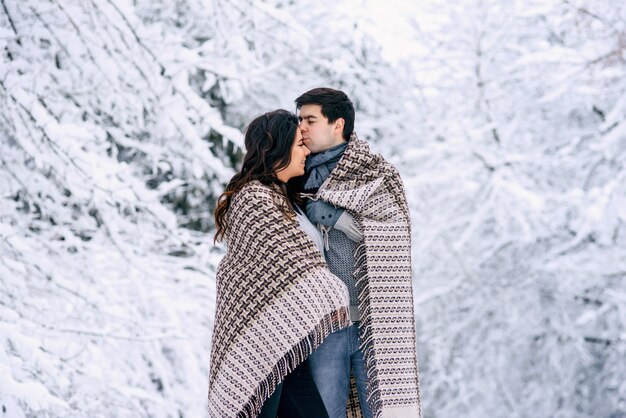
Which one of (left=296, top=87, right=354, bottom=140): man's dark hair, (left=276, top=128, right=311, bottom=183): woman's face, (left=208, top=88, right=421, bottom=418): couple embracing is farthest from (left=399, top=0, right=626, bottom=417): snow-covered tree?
(left=276, top=128, right=311, bottom=183): woman's face

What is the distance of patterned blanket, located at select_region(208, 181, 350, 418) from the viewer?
289 cm

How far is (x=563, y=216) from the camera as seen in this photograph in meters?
7.23

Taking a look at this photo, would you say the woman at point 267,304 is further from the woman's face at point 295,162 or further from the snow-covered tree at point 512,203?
the snow-covered tree at point 512,203

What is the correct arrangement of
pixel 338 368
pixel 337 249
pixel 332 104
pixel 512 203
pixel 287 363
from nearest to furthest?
pixel 287 363, pixel 338 368, pixel 337 249, pixel 332 104, pixel 512 203

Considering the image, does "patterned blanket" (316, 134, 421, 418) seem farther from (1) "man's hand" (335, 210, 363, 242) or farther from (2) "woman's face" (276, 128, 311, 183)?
(2) "woman's face" (276, 128, 311, 183)

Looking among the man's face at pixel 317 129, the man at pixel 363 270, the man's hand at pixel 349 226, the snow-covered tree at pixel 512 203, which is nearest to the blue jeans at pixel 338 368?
the man at pixel 363 270

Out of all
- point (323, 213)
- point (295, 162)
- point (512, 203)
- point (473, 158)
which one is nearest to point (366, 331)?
point (323, 213)

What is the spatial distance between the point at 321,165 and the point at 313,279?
0.60 metres

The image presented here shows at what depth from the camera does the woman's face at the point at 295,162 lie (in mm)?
3059

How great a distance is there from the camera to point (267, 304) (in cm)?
291

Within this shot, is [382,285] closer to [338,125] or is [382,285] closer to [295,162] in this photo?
[295,162]

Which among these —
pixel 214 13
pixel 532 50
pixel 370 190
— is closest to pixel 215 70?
pixel 214 13

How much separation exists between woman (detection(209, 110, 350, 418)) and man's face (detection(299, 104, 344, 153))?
1.42 ft

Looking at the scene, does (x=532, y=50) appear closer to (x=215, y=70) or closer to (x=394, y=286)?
(x=215, y=70)
